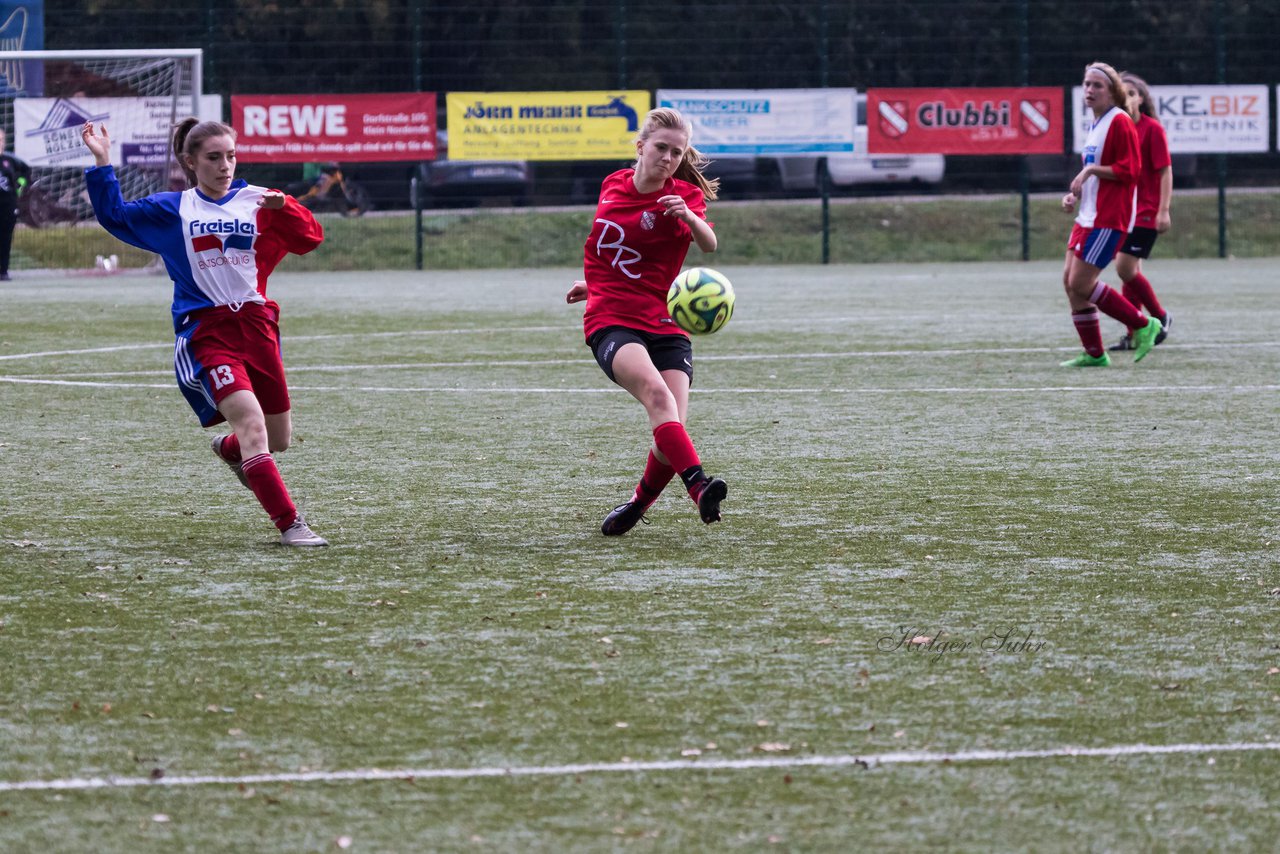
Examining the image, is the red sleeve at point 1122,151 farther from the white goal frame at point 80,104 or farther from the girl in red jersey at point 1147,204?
the white goal frame at point 80,104

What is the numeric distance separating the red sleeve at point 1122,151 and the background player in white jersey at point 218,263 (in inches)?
265

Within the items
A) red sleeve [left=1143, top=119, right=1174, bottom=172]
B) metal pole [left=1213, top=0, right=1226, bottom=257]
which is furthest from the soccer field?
metal pole [left=1213, top=0, right=1226, bottom=257]

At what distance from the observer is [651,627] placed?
16.0 feet

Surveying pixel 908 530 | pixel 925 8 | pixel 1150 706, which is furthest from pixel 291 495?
pixel 925 8

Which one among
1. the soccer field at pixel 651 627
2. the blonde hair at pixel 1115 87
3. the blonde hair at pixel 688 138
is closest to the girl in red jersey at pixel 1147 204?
the blonde hair at pixel 1115 87

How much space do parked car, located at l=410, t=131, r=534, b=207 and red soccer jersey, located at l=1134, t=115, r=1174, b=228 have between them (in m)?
15.5

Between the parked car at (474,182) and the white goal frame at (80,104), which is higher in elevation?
the white goal frame at (80,104)

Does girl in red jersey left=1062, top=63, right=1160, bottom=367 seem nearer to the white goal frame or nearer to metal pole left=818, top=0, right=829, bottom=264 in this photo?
the white goal frame

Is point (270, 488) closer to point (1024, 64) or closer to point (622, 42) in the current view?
point (622, 42)

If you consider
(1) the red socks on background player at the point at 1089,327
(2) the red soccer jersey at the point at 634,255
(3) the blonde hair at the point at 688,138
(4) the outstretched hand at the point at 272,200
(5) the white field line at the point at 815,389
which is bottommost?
(5) the white field line at the point at 815,389

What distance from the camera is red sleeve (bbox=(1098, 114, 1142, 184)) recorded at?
11.7m

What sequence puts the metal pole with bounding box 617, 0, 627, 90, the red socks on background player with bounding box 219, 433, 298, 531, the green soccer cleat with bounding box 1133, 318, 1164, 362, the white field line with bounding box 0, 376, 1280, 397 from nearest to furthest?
1. the red socks on background player with bounding box 219, 433, 298, 531
2. the white field line with bounding box 0, 376, 1280, 397
3. the green soccer cleat with bounding box 1133, 318, 1164, 362
4. the metal pole with bounding box 617, 0, 627, 90

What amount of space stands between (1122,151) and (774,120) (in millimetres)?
14579

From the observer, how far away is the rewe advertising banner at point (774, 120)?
85.3ft
